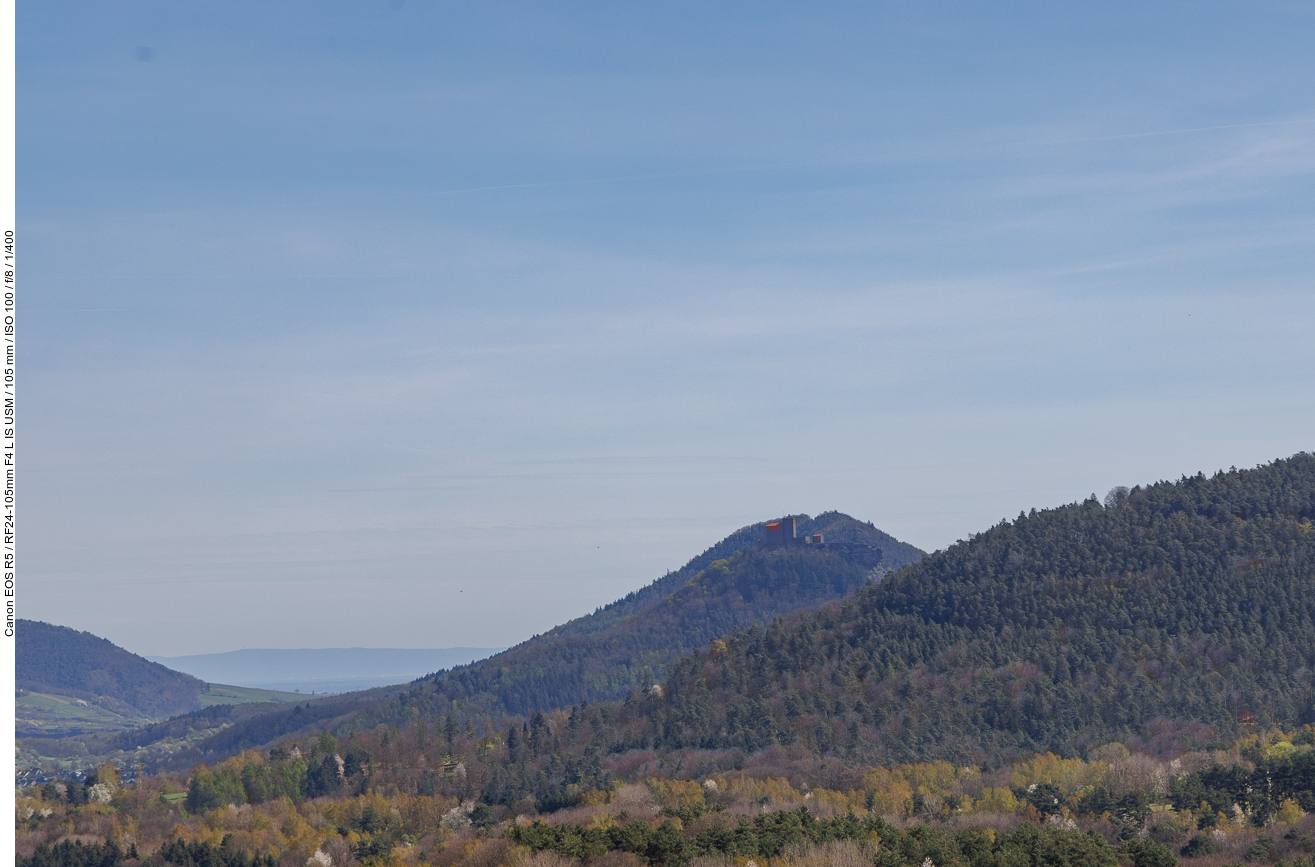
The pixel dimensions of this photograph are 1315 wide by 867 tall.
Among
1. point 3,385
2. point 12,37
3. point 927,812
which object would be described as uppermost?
point 12,37

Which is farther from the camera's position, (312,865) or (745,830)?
(312,865)

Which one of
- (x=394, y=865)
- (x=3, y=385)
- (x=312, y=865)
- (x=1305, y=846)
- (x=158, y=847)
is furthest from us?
(x=158, y=847)

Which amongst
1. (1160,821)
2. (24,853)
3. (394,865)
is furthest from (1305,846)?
(24,853)

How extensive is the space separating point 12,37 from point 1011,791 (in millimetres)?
169345

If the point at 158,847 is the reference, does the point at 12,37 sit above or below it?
above

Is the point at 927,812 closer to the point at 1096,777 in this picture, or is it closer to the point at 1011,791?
the point at 1011,791

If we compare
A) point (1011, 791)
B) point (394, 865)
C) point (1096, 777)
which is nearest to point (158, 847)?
point (394, 865)

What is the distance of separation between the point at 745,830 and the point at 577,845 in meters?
14.8

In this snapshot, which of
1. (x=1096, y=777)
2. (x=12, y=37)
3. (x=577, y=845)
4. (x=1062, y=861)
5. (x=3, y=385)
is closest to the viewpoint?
(x=12, y=37)

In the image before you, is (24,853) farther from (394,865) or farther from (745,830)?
(745,830)

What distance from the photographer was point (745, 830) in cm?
11488

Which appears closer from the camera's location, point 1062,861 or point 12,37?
point 12,37

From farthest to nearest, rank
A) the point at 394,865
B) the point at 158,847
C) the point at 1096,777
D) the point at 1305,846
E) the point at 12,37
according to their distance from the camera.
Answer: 1. the point at 158,847
2. the point at 1096,777
3. the point at 394,865
4. the point at 1305,846
5. the point at 12,37

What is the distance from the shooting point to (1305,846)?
123 meters
